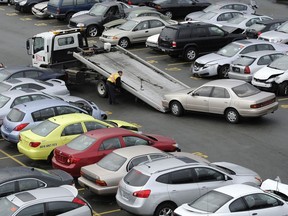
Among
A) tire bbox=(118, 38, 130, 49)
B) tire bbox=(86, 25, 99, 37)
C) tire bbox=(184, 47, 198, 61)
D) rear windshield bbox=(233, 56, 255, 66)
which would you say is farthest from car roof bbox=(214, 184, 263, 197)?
tire bbox=(86, 25, 99, 37)

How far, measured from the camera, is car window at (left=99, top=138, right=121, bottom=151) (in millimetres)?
19469

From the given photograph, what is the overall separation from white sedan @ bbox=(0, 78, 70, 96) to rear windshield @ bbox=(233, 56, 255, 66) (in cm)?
743

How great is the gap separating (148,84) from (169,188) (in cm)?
1142

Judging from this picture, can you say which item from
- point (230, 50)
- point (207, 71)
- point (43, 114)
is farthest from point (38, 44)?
point (43, 114)

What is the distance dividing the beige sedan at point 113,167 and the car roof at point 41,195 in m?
1.96

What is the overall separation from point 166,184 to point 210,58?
49.6 ft

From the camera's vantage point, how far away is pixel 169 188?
16625mm

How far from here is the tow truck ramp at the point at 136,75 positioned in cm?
2698

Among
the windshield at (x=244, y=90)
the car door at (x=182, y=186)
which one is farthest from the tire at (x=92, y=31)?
the car door at (x=182, y=186)

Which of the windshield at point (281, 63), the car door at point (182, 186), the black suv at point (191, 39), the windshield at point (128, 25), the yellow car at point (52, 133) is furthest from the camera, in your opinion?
the windshield at point (128, 25)

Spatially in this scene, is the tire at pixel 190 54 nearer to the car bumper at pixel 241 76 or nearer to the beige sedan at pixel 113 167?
the car bumper at pixel 241 76

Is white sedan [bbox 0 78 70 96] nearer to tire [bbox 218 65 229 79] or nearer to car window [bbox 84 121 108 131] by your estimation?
car window [bbox 84 121 108 131]

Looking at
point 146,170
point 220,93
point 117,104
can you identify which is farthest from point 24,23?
point 146,170

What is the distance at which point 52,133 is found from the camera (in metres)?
20.7
